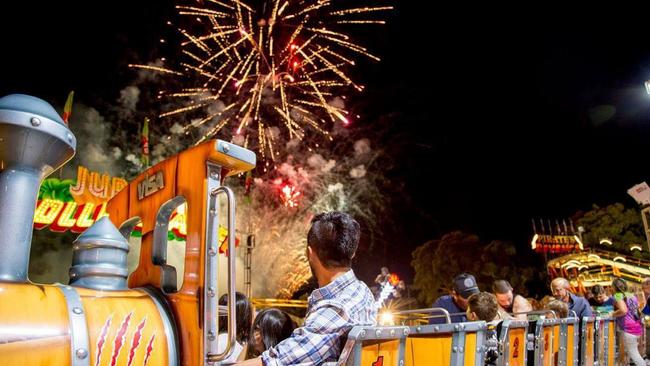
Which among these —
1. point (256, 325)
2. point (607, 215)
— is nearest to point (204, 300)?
point (256, 325)

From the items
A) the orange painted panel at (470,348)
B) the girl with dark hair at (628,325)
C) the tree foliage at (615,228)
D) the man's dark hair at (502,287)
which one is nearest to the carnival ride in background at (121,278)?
the orange painted panel at (470,348)

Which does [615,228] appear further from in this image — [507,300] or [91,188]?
[507,300]

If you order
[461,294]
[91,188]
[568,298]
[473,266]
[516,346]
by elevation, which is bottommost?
[516,346]

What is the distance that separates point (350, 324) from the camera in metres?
2.17

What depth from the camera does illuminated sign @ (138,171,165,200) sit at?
2.12 m

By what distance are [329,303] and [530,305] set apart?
5.22 m

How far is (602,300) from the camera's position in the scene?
833cm

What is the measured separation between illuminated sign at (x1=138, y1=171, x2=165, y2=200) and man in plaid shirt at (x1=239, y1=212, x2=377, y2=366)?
71cm

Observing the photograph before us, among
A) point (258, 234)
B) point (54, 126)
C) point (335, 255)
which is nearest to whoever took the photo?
point (54, 126)

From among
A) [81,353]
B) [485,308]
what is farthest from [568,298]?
[81,353]

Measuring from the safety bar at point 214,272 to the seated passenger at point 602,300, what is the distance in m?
7.82

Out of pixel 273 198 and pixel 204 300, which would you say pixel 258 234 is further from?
pixel 204 300

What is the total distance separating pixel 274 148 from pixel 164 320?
25.0 meters

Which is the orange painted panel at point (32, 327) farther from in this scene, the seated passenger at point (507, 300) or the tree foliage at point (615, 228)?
the tree foliage at point (615, 228)
